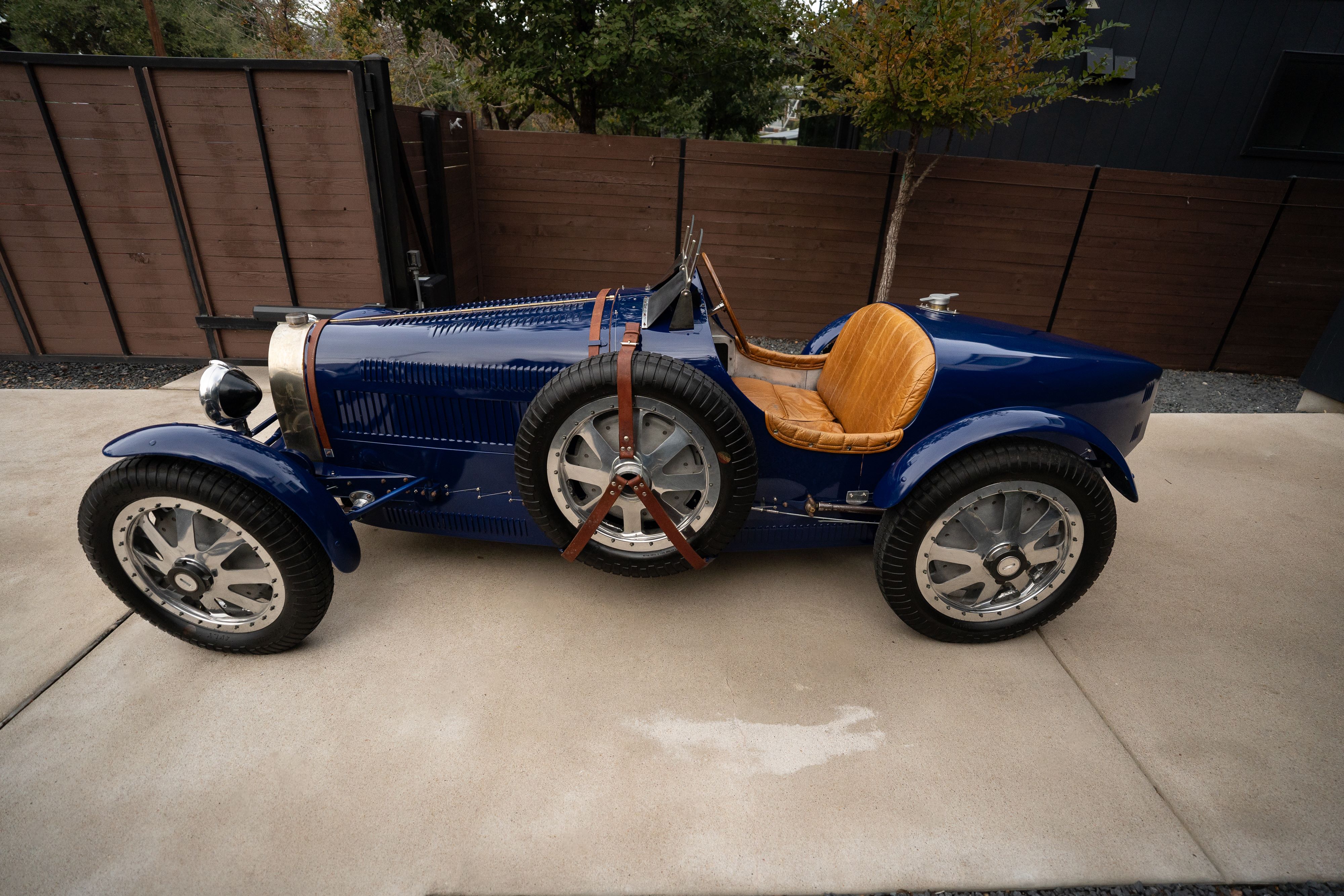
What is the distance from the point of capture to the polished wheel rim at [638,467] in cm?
229

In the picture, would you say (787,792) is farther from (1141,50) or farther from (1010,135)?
(1141,50)

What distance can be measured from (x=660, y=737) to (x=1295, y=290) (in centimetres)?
836

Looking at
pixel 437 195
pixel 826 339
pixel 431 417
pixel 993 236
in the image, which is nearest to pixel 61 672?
pixel 431 417

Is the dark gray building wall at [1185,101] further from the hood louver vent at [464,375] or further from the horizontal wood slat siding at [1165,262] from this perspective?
the hood louver vent at [464,375]

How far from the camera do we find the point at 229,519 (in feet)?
7.11

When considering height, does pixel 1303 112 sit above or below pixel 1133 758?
above

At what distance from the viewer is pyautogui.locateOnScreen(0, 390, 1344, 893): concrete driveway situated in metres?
1.79

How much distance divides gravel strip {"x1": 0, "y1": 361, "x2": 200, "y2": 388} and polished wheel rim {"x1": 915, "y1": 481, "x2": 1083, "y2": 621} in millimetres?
5621

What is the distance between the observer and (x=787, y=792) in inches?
A: 77.9

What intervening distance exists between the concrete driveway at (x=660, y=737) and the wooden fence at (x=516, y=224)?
2.72 m

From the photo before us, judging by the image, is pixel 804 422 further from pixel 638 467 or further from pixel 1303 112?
pixel 1303 112

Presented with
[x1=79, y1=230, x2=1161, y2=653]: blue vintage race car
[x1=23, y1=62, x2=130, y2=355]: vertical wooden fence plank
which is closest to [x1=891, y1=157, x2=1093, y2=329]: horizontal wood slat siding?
[x1=79, y1=230, x2=1161, y2=653]: blue vintage race car

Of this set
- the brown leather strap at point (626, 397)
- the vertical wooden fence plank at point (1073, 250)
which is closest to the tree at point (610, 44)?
the vertical wooden fence plank at point (1073, 250)

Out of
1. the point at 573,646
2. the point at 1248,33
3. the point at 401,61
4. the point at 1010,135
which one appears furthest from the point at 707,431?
the point at 401,61
